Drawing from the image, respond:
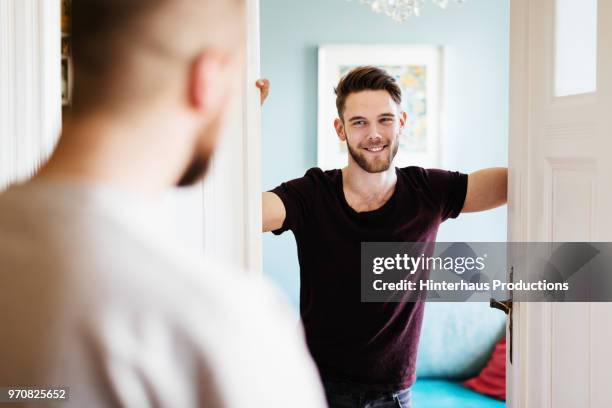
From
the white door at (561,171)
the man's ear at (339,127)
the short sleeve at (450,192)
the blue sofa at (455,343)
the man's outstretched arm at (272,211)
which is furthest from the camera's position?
the blue sofa at (455,343)

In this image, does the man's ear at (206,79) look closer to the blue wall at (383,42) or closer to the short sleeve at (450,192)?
the short sleeve at (450,192)

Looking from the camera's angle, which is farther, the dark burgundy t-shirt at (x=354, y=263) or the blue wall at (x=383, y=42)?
the blue wall at (x=383, y=42)

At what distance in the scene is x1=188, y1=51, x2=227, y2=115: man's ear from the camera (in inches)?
17.3

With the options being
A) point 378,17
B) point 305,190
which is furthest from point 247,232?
point 378,17

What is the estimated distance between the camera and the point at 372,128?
2264mm

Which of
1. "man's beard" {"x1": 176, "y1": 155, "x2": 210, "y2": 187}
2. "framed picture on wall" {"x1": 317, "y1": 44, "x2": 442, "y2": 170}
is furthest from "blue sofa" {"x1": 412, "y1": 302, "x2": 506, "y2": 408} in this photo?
"man's beard" {"x1": 176, "y1": 155, "x2": 210, "y2": 187}

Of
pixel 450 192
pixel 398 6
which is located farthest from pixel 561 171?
pixel 398 6

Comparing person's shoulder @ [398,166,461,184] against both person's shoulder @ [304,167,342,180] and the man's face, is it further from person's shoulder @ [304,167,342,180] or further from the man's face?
person's shoulder @ [304,167,342,180]

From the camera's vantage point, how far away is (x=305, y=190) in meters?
2.11

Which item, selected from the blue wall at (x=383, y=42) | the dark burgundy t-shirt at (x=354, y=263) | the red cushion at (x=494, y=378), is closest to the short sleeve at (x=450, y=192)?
the dark burgundy t-shirt at (x=354, y=263)

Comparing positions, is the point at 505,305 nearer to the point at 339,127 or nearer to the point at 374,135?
the point at 374,135

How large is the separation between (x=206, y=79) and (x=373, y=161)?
5.84ft

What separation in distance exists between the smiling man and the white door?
0.34m

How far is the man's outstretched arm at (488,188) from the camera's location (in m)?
2.04
